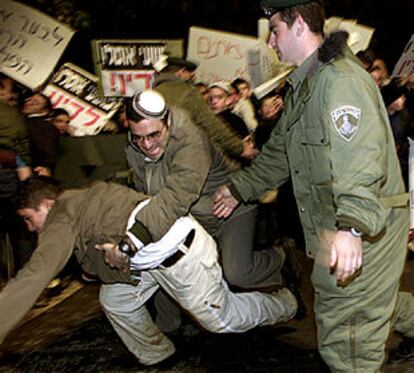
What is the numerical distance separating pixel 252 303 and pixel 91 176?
3477 mm

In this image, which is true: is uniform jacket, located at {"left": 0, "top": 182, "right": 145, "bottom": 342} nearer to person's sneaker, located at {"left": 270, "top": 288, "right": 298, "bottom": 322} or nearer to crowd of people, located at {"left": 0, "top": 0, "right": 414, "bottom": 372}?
crowd of people, located at {"left": 0, "top": 0, "right": 414, "bottom": 372}

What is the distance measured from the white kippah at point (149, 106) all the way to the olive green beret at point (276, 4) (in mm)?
1240

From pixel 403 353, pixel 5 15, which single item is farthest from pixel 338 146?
pixel 5 15

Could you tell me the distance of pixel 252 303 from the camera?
535cm

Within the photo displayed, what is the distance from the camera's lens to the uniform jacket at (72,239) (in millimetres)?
4062

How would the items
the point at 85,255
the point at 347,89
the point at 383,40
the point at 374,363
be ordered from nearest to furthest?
the point at 347,89, the point at 374,363, the point at 85,255, the point at 383,40

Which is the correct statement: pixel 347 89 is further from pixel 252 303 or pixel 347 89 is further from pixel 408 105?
pixel 408 105

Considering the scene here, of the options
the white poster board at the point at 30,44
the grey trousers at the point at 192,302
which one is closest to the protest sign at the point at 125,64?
the white poster board at the point at 30,44

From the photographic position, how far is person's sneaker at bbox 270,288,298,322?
5559 mm

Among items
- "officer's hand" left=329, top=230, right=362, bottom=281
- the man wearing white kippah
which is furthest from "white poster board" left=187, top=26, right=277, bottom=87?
"officer's hand" left=329, top=230, right=362, bottom=281

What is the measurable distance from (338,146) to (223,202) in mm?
1605

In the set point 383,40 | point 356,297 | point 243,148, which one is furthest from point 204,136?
point 383,40

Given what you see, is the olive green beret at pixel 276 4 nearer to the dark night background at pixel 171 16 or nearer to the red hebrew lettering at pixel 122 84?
the red hebrew lettering at pixel 122 84

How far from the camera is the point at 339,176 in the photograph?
3475 millimetres
